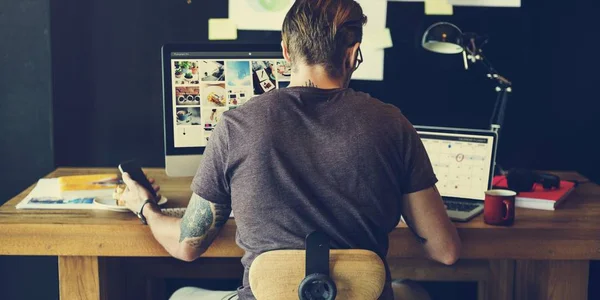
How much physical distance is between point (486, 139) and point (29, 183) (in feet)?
5.27

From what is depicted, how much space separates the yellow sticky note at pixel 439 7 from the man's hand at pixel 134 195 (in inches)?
51.0

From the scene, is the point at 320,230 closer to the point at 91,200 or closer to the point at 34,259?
the point at 91,200

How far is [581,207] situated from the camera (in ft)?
7.37

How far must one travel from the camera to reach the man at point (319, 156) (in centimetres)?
158

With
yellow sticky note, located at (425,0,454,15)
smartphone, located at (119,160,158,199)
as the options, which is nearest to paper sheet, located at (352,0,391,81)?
yellow sticky note, located at (425,0,454,15)

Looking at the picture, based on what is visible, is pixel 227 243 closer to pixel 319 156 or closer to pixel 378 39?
pixel 319 156

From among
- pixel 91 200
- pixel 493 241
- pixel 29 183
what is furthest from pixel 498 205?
pixel 29 183

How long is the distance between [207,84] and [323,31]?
0.79m

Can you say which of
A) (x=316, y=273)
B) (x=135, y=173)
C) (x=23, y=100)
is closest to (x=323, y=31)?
(x=316, y=273)

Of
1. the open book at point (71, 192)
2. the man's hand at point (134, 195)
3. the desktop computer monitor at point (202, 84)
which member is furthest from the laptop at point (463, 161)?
the open book at point (71, 192)

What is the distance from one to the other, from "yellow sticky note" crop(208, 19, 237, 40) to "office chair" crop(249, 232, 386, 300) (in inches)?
55.8

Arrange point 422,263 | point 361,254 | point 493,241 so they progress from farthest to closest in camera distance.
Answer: point 422,263 → point 493,241 → point 361,254

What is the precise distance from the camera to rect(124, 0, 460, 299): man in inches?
62.3

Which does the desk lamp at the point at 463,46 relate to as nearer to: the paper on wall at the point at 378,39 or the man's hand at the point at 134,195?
the paper on wall at the point at 378,39
